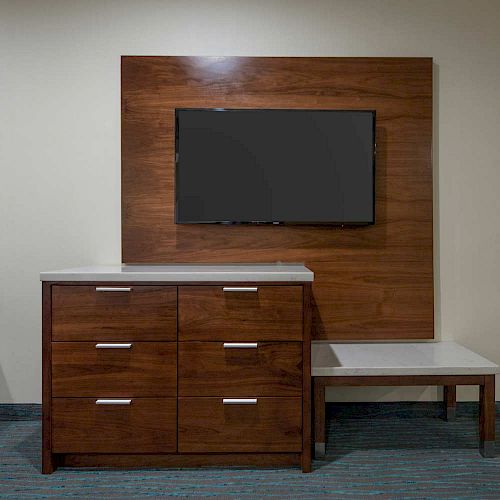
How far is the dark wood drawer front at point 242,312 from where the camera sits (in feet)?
6.57

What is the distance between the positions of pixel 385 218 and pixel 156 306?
1.31 meters

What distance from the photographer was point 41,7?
261cm

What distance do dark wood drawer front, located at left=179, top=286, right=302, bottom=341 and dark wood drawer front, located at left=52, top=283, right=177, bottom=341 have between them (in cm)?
7

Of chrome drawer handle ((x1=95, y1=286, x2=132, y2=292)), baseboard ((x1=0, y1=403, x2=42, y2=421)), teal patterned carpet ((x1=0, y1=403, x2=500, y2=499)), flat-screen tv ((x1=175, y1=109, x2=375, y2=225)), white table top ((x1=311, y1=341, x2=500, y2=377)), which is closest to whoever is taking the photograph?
teal patterned carpet ((x1=0, y1=403, x2=500, y2=499))

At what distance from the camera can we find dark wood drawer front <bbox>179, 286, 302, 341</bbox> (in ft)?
6.57

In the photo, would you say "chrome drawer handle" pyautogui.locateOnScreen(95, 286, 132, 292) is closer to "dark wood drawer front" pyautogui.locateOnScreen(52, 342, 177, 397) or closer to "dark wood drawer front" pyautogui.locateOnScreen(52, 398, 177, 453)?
"dark wood drawer front" pyautogui.locateOnScreen(52, 342, 177, 397)

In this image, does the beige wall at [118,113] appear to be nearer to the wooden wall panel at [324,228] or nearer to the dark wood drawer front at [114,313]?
the wooden wall panel at [324,228]

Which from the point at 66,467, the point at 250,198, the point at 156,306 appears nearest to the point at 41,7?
the point at 250,198

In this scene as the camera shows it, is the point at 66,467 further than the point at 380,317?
No

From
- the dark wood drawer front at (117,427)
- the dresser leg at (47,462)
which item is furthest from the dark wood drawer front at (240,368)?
the dresser leg at (47,462)

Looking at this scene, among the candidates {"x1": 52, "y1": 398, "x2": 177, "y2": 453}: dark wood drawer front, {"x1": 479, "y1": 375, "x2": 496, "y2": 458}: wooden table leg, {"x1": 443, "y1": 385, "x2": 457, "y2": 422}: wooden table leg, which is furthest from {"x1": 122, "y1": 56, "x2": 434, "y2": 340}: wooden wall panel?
{"x1": 52, "y1": 398, "x2": 177, "y2": 453}: dark wood drawer front

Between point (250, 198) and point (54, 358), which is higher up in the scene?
point (250, 198)

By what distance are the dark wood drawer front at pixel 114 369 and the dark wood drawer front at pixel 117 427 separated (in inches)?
2.1

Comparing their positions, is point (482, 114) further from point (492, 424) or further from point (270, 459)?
point (270, 459)
